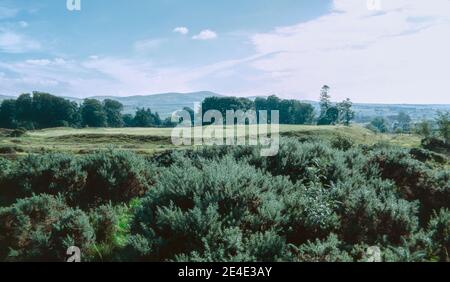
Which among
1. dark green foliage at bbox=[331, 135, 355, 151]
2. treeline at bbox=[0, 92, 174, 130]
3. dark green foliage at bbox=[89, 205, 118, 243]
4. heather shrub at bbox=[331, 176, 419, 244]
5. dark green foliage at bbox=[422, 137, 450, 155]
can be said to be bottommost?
dark green foliage at bbox=[422, 137, 450, 155]

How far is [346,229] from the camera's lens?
671 cm

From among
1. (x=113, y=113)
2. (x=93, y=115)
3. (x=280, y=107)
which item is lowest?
(x=93, y=115)

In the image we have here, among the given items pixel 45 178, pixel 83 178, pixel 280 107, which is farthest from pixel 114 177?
pixel 280 107

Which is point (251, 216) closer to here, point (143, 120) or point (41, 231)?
point (41, 231)

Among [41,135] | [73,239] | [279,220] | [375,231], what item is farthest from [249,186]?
[41,135]

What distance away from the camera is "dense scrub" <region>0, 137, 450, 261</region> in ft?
19.9

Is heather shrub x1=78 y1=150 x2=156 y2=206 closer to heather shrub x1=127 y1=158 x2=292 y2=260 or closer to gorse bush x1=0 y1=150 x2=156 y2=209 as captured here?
gorse bush x1=0 y1=150 x2=156 y2=209

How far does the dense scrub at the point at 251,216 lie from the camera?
6.07 meters

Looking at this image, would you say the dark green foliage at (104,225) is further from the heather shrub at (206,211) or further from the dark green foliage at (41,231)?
the heather shrub at (206,211)

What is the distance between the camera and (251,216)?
6.69 m

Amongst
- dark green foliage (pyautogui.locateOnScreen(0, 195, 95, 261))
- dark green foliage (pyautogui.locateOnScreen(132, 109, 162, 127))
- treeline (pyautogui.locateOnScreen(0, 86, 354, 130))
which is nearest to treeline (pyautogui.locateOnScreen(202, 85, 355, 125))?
treeline (pyautogui.locateOnScreen(0, 86, 354, 130))

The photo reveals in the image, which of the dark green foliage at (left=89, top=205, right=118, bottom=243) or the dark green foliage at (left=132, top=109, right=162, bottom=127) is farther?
the dark green foliage at (left=132, top=109, right=162, bottom=127)

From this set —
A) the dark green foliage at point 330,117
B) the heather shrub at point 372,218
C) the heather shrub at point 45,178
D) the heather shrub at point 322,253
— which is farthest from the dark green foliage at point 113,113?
the heather shrub at point 322,253
